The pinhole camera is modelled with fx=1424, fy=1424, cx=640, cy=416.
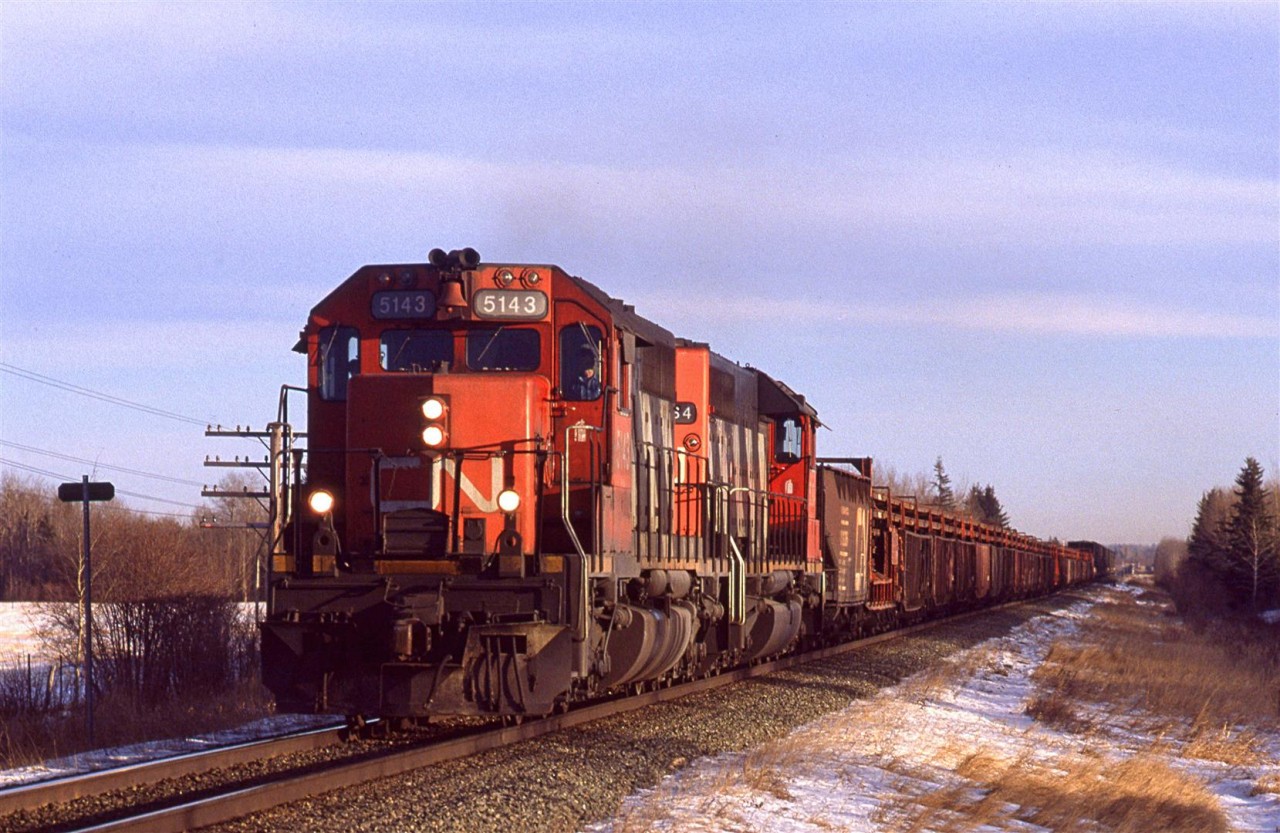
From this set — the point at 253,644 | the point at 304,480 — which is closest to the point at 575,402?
the point at 304,480

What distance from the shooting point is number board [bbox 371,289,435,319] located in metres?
12.1

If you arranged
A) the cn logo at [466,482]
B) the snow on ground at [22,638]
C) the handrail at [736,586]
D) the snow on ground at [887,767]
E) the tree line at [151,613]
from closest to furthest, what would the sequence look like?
the snow on ground at [887,767], the cn logo at [466,482], the handrail at [736,586], the tree line at [151,613], the snow on ground at [22,638]

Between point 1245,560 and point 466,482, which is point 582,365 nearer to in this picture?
point 466,482

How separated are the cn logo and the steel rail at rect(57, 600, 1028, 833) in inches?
72.2

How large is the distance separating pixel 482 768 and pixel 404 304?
4094 millimetres

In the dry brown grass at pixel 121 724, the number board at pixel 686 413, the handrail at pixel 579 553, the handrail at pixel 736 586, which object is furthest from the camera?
the handrail at pixel 736 586

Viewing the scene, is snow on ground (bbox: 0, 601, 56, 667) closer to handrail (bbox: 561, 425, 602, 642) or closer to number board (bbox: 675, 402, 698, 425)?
number board (bbox: 675, 402, 698, 425)

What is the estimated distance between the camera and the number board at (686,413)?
1633 centimetres

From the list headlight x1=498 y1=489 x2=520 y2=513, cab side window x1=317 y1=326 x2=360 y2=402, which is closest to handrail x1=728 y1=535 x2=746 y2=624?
headlight x1=498 y1=489 x2=520 y2=513

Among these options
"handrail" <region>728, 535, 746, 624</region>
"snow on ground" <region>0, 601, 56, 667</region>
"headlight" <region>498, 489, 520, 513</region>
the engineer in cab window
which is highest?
the engineer in cab window

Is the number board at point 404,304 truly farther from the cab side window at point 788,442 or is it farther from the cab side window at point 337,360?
the cab side window at point 788,442

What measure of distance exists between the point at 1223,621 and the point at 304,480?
53.3 m

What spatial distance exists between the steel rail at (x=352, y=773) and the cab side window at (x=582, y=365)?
283 cm

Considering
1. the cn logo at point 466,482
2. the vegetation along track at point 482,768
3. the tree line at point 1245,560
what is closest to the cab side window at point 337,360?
the cn logo at point 466,482
